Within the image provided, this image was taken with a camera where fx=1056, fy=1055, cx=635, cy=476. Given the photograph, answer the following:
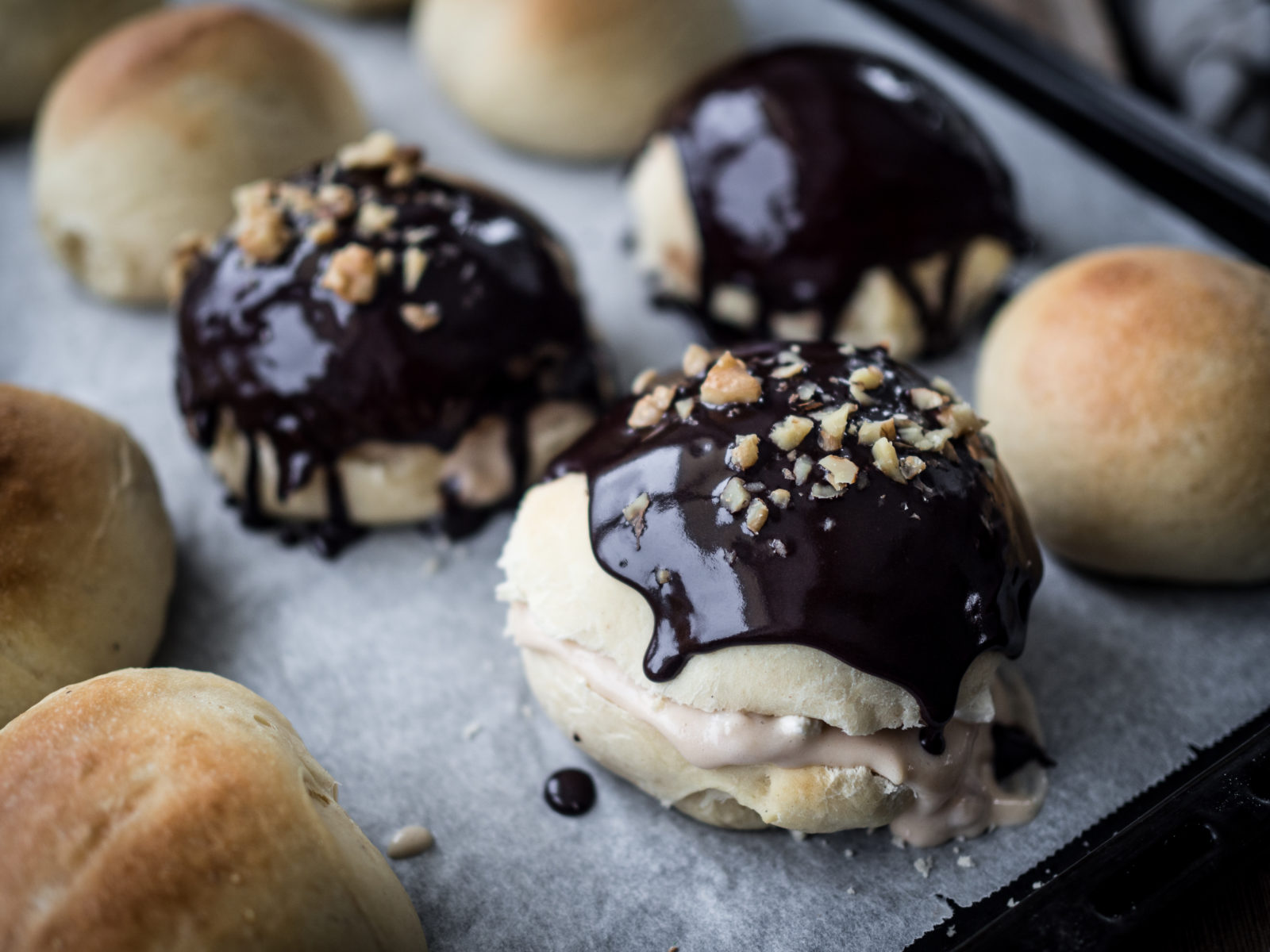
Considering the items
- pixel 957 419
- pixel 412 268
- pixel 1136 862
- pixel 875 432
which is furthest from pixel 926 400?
pixel 412 268

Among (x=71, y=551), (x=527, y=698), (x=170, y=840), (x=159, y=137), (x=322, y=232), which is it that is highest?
(x=322, y=232)

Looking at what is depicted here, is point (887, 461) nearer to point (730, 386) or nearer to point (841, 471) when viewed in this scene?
point (841, 471)

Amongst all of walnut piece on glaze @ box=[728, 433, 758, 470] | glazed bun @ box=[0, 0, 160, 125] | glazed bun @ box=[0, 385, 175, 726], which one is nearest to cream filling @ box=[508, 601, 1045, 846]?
walnut piece on glaze @ box=[728, 433, 758, 470]

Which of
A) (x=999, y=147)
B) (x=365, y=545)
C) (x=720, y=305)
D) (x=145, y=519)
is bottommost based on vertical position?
(x=365, y=545)

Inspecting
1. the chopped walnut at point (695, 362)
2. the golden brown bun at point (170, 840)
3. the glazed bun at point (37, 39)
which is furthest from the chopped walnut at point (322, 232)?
the glazed bun at point (37, 39)

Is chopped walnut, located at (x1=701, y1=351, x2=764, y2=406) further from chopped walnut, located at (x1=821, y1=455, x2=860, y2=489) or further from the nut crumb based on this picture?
the nut crumb

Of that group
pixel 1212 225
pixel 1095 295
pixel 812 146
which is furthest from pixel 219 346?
pixel 1212 225

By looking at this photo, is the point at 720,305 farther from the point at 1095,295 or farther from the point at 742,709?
the point at 742,709
